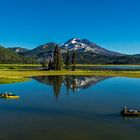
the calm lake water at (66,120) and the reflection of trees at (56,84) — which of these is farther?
the reflection of trees at (56,84)

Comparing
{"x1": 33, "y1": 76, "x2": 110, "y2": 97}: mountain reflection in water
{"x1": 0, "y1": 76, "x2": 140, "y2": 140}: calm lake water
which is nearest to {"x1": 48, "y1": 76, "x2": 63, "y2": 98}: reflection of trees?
{"x1": 33, "y1": 76, "x2": 110, "y2": 97}: mountain reflection in water

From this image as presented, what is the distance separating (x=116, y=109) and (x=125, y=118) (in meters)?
7.82

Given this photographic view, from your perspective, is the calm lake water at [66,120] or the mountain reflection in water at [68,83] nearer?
the calm lake water at [66,120]

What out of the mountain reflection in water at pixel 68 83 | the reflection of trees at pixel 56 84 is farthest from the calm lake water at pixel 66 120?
the mountain reflection in water at pixel 68 83

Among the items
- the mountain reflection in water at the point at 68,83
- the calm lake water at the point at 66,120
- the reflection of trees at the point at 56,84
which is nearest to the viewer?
the calm lake water at the point at 66,120

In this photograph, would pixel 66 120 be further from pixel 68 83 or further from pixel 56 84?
pixel 68 83

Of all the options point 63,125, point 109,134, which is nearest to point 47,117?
point 63,125

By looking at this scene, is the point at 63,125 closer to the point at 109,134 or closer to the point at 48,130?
the point at 48,130

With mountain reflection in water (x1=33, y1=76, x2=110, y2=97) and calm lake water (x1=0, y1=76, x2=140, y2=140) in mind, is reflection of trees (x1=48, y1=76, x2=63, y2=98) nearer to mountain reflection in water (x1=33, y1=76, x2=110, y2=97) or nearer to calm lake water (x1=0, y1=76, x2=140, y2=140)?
mountain reflection in water (x1=33, y1=76, x2=110, y2=97)

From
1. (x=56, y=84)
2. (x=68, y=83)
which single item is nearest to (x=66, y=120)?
(x=56, y=84)

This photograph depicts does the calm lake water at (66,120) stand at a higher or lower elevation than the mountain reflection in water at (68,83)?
lower

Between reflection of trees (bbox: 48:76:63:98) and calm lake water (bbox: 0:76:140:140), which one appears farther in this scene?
reflection of trees (bbox: 48:76:63:98)

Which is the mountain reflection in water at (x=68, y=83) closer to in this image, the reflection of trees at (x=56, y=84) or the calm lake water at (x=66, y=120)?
the reflection of trees at (x=56, y=84)

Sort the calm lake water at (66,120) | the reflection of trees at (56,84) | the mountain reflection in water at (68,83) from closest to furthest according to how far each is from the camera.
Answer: the calm lake water at (66,120)
the reflection of trees at (56,84)
the mountain reflection in water at (68,83)
